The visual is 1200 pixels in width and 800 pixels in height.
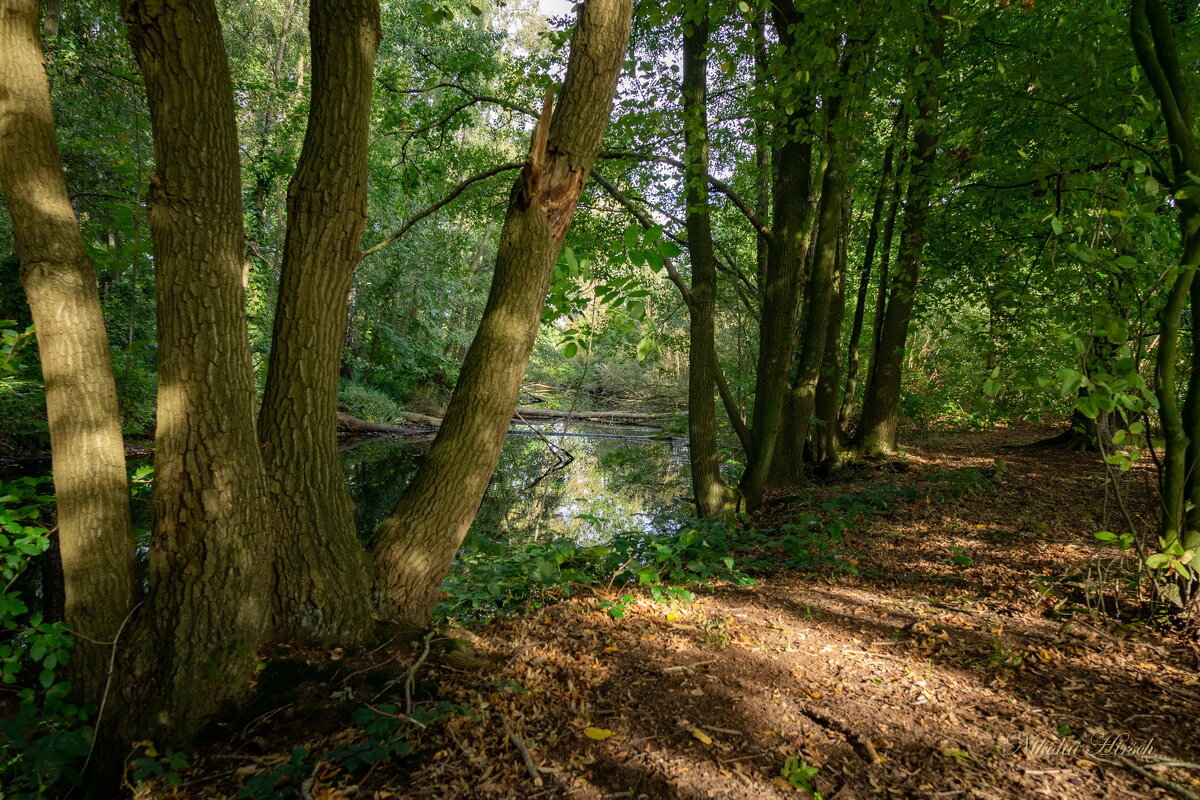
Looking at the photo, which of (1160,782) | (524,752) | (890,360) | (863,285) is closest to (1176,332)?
(1160,782)

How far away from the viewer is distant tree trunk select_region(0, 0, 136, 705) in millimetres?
2008

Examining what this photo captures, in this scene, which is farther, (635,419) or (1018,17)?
(635,419)

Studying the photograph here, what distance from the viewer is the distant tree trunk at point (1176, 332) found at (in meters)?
2.49

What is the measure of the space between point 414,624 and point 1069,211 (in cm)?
409

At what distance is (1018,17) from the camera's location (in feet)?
22.1

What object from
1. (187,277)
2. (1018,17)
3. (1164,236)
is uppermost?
(1018,17)

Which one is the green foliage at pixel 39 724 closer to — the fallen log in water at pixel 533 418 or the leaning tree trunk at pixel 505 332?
the leaning tree trunk at pixel 505 332

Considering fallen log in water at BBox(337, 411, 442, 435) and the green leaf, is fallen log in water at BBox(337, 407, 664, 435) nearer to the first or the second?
fallen log in water at BBox(337, 411, 442, 435)

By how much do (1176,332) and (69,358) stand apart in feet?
15.3

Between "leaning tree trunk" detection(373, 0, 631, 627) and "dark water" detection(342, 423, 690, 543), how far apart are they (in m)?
2.40

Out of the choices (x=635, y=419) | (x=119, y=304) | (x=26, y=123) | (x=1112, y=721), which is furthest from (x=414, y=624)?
(x=635, y=419)

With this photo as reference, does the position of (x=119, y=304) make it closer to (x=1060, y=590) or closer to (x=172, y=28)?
(x=172, y=28)

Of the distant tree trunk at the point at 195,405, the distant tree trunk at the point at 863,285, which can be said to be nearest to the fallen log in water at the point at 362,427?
the distant tree trunk at the point at 863,285

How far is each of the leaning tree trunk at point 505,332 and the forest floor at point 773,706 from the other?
383 mm
